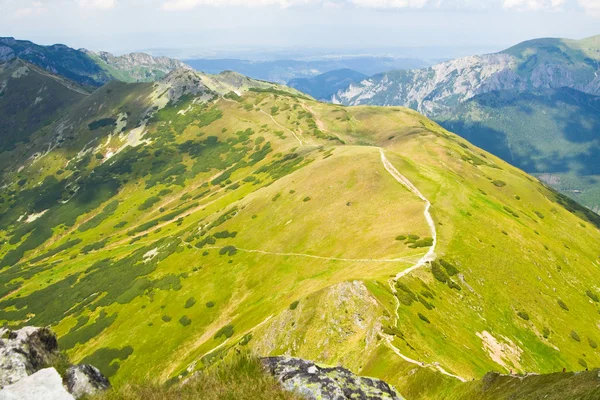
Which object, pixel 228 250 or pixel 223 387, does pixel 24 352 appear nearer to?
pixel 223 387

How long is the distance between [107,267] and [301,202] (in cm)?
8493

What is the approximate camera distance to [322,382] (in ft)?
53.3

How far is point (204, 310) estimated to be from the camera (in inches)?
3221

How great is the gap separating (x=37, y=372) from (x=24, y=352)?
516cm

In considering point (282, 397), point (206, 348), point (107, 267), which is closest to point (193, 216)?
point (107, 267)

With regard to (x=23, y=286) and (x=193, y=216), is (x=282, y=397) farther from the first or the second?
(x=23, y=286)

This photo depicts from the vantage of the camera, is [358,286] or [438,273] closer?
[358,286]

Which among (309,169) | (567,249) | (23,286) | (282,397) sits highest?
(282,397)

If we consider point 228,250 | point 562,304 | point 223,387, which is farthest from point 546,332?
point 228,250

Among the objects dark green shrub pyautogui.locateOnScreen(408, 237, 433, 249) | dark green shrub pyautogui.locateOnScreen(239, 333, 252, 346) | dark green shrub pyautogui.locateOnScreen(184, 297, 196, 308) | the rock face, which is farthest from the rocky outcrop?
dark green shrub pyautogui.locateOnScreen(184, 297, 196, 308)

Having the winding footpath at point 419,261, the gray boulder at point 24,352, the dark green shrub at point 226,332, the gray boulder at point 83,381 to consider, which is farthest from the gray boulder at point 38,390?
the dark green shrub at point 226,332

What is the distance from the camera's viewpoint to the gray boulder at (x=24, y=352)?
17.6m

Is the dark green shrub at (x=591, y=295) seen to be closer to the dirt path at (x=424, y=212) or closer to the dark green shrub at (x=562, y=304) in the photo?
the dark green shrub at (x=562, y=304)

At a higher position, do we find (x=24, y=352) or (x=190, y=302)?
(x=24, y=352)
